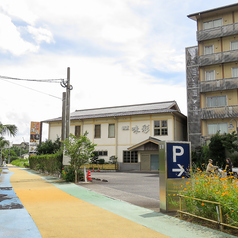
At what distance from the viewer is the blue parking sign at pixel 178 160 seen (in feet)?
27.0

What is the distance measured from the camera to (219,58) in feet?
99.6

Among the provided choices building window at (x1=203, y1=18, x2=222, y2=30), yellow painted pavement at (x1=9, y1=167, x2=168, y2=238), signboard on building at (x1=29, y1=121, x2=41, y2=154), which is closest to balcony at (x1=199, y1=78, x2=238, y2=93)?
building window at (x1=203, y1=18, x2=222, y2=30)

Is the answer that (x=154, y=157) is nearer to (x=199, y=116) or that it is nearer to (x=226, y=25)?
(x=199, y=116)

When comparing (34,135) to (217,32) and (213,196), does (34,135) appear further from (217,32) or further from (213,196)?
(213,196)

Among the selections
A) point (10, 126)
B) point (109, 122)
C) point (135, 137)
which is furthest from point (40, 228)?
point (109, 122)

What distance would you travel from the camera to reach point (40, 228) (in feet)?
20.2

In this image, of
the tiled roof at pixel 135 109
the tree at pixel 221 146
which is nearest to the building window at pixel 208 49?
the tiled roof at pixel 135 109

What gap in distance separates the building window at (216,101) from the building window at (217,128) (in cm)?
226

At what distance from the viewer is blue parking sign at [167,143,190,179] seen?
8.23 m

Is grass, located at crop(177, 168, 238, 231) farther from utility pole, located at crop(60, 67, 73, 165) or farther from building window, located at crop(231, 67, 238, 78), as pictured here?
building window, located at crop(231, 67, 238, 78)

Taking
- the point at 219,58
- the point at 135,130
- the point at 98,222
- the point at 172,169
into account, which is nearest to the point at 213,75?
the point at 219,58

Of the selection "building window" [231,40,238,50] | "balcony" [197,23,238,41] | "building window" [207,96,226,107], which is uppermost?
"balcony" [197,23,238,41]

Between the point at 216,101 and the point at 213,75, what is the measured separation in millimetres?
3144

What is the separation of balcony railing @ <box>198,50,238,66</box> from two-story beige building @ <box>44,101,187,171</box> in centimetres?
668
